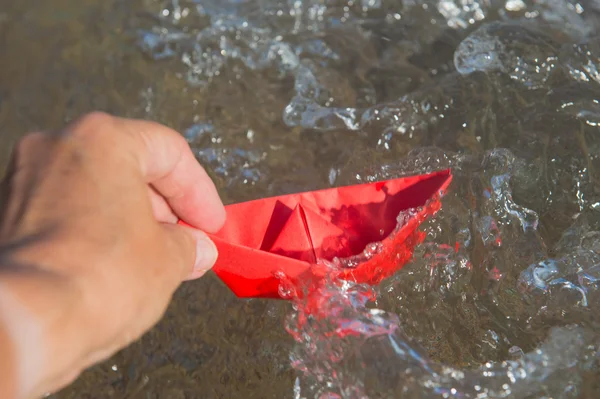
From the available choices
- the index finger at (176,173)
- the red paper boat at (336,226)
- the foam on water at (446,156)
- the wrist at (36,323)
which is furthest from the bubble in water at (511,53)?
the wrist at (36,323)

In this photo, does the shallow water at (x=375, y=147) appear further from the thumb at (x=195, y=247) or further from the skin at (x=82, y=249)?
the skin at (x=82, y=249)

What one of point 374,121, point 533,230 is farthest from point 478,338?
point 374,121

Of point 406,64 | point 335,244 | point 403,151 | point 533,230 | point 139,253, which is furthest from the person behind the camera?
point 406,64

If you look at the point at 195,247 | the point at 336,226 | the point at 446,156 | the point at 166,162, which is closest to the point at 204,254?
the point at 195,247

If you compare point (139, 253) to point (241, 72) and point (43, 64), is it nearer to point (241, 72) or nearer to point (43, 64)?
point (241, 72)

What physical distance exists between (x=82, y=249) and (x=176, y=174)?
0.85ft

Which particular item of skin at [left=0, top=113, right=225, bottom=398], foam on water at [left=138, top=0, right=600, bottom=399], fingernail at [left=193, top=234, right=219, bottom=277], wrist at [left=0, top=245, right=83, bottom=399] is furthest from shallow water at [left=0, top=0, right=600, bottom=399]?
wrist at [left=0, top=245, right=83, bottom=399]

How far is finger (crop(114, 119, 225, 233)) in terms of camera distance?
814 mm

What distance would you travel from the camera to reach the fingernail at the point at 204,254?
34.6 inches

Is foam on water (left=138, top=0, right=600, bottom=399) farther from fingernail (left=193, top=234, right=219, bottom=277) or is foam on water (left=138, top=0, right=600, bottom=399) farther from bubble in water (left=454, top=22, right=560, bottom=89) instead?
fingernail (left=193, top=234, right=219, bottom=277)

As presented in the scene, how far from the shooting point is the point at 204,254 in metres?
0.89

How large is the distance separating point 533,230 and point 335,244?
1.37 feet

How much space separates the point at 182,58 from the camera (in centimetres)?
166

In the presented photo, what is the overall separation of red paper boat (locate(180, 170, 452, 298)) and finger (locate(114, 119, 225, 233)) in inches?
2.2
